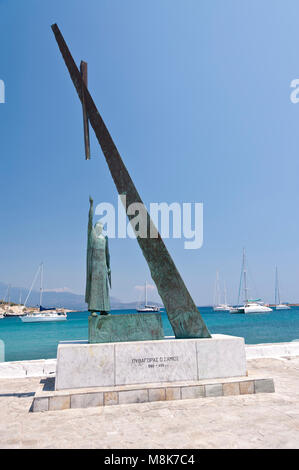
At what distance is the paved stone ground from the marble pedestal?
20.3 inches

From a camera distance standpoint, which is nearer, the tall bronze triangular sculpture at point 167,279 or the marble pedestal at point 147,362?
the marble pedestal at point 147,362

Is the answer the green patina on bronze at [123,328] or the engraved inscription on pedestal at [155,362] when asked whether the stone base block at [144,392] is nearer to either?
the engraved inscription on pedestal at [155,362]

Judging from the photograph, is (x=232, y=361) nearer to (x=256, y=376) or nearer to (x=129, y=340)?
(x=256, y=376)

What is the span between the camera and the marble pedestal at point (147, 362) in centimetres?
533

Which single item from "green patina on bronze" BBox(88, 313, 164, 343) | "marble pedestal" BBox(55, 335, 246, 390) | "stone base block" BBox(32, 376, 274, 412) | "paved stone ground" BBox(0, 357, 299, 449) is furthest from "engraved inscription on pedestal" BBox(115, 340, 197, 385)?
"paved stone ground" BBox(0, 357, 299, 449)

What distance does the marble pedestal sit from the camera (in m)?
5.33

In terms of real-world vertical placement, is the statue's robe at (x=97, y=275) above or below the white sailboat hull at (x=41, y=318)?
above

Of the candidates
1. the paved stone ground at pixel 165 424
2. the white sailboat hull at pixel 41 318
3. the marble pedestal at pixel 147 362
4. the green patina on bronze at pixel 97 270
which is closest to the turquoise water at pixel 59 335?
the white sailboat hull at pixel 41 318

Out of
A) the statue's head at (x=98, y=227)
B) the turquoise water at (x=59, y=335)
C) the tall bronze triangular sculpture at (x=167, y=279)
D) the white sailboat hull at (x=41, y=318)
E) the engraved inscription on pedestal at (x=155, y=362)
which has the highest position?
the statue's head at (x=98, y=227)

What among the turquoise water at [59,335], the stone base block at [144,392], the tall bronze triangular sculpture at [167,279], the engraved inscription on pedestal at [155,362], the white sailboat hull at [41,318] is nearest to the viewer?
the stone base block at [144,392]

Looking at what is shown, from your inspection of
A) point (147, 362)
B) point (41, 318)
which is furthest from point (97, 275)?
point (41, 318)

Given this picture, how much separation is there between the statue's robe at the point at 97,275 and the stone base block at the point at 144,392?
1.50 meters

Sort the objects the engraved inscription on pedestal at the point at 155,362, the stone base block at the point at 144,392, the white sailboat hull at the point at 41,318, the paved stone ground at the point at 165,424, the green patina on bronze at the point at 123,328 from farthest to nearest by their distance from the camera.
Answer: the white sailboat hull at the point at 41,318 → the green patina on bronze at the point at 123,328 → the engraved inscription on pedestal at the point at 155,362 → the stone base block at the point at 144,392 → the paved stone ground at the point at 165,424
